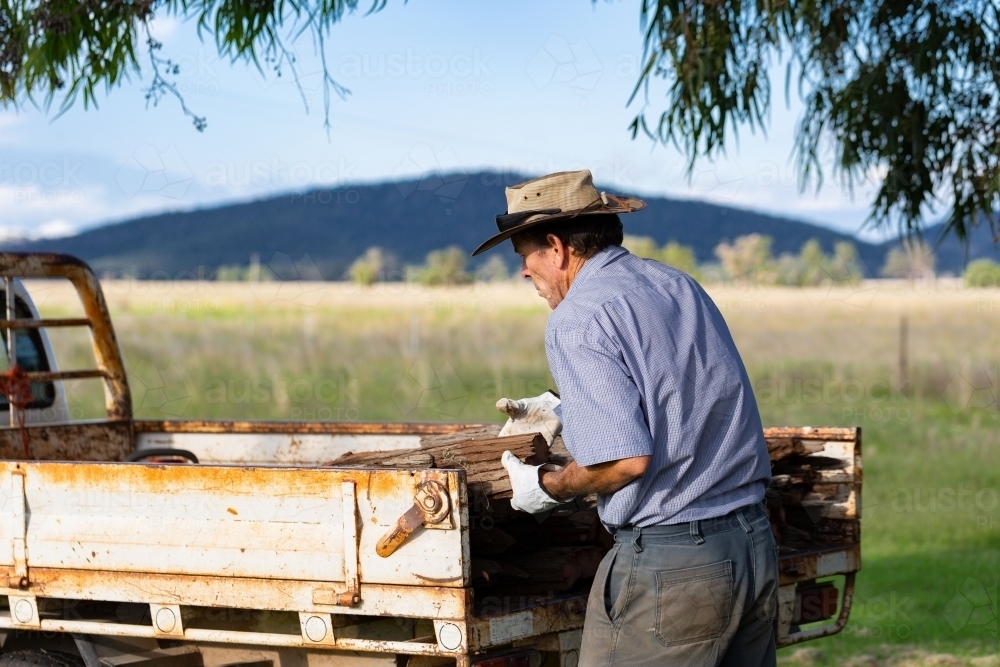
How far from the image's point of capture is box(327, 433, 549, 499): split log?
379 cm

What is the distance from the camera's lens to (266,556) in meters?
3.64

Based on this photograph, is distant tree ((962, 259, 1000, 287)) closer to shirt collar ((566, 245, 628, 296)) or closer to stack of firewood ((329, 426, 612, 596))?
stack of firewood ((329, 426, 612, 596))

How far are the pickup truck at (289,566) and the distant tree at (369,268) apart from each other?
60.6 meters

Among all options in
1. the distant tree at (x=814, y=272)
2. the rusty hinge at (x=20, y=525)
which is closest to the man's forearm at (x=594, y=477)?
the rusty hinge at (x=20, y=525)

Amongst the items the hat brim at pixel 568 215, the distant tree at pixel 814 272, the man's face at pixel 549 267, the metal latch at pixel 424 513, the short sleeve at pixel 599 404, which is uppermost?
the hat brim at pixel 568 215

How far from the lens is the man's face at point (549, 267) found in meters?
3.35

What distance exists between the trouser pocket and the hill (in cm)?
9665

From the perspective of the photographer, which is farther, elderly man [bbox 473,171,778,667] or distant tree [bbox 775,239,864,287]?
distant tree [bbox 775,239,864,287]

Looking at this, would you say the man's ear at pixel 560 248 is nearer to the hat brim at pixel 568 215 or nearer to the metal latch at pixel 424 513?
the hat brim at pixel 568 215

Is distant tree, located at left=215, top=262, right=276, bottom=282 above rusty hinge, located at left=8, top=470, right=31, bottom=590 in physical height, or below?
below

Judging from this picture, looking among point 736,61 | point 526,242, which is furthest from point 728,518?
point 736,61

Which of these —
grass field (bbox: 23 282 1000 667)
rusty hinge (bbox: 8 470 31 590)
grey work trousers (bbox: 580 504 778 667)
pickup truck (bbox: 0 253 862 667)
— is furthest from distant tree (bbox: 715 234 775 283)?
grey work trousers (bbox: 580 504 778 667)

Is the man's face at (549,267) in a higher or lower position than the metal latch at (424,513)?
higher

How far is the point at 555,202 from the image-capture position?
3.35 meters
